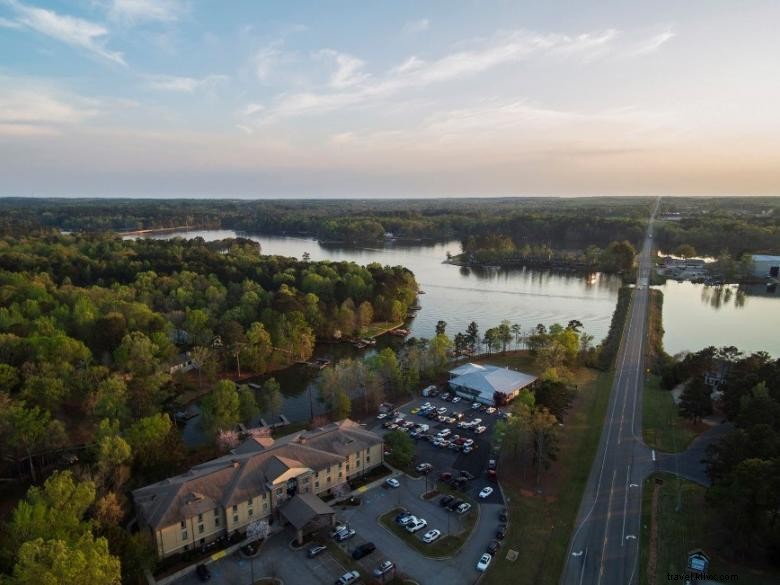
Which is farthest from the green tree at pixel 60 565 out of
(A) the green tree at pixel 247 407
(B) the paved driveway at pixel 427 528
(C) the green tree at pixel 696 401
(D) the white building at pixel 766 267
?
(D) the white building at pixel 766 267

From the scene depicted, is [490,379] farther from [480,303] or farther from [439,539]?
[480,303]

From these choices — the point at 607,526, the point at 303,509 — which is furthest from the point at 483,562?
the point at 303,509

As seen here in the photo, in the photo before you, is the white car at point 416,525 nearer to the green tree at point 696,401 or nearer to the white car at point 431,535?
the white car at point 431,535

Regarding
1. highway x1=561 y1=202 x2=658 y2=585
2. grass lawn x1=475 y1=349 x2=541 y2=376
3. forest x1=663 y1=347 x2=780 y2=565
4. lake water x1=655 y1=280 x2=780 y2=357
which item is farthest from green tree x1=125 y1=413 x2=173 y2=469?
lake water x1=655 y1=280 x2=780 y2=357

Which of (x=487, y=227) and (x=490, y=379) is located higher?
(x=487, y=227)

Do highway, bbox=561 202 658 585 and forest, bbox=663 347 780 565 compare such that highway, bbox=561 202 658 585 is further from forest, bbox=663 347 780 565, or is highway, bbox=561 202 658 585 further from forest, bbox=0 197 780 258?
forest, bbox=0 197 780 258
